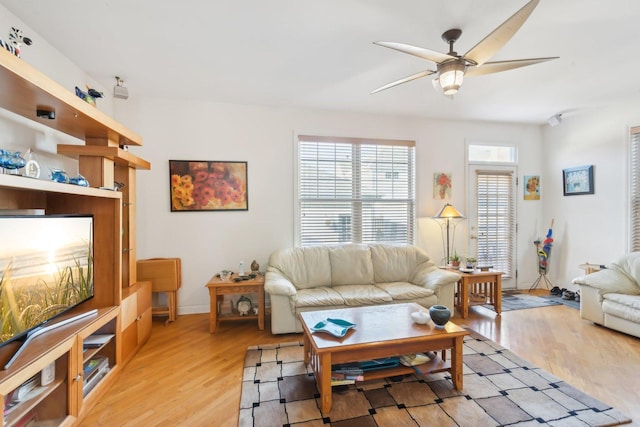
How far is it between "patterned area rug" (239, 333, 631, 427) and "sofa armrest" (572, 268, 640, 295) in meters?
1.55

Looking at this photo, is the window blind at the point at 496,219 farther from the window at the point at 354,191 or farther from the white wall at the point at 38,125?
the white wall at the point at 38,125

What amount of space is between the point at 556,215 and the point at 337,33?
4574 mm

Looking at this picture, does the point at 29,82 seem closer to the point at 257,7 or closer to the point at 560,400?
the point at 257,7

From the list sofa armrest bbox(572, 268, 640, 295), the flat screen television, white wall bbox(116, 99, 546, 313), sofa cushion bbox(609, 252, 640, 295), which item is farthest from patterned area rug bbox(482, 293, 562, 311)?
the flat screen television

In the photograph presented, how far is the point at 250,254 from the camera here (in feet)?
12.3

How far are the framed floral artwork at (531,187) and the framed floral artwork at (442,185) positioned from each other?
145 centimetres

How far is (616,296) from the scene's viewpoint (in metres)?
2.92

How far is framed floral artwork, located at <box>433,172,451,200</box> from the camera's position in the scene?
4.31 meters

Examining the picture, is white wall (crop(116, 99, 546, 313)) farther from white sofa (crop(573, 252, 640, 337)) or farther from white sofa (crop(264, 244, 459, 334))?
white sofa (crop(573, 252, 640, 337))

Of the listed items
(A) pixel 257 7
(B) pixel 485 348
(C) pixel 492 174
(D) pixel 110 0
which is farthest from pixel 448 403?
(C) pixel 492 174

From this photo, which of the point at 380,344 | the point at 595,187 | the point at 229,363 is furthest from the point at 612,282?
the point at 229,363

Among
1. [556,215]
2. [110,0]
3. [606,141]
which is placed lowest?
[556,215]

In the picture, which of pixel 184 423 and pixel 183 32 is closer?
pixel 184 423

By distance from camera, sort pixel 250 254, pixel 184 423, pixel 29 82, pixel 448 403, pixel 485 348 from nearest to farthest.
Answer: pixel 29 82
pixel 184 423
pixel 448 403
pixel 485 348
pixel 250 254
